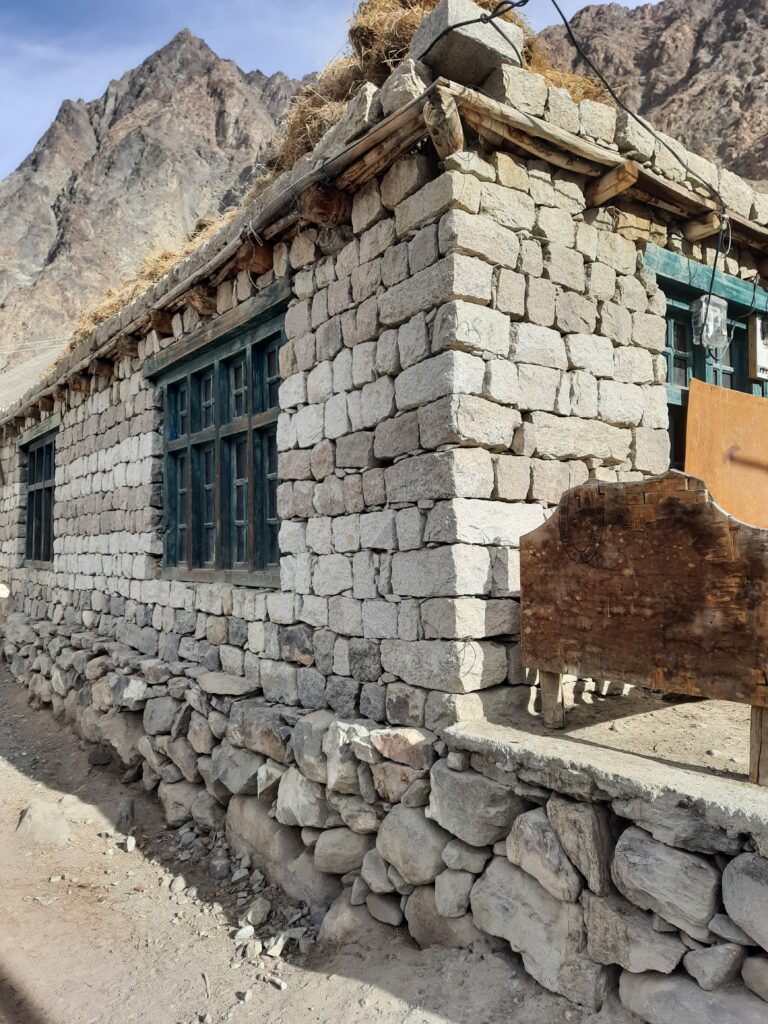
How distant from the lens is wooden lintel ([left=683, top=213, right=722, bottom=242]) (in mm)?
4621

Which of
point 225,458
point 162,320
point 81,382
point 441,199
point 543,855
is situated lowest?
point 543,855

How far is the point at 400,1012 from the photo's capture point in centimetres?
301

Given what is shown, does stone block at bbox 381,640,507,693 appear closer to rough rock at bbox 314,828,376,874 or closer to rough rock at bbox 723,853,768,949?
rough rock at bbox 314,828,376,874

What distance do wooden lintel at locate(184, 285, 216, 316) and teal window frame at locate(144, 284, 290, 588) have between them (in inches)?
5.8

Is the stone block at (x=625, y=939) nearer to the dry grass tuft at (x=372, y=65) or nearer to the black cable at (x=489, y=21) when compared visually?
the black cable at (x=489, y=21)

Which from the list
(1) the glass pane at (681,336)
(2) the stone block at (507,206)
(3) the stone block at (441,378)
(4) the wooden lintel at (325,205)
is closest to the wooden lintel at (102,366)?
(4) the wooden lintel at (325,205)

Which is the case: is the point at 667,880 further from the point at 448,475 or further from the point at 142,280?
the point at 142,280

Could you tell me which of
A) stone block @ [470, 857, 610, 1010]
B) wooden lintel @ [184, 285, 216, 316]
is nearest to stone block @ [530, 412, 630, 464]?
stone block @ [470, 857, 610, 1010]

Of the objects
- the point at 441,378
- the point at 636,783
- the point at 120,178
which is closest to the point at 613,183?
the point at 441,378

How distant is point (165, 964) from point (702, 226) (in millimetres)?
5237

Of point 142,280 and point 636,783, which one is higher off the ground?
point 142,280

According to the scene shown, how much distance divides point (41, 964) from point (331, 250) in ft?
13.9

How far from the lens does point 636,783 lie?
8.59ft

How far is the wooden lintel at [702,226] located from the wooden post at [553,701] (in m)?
3.06
